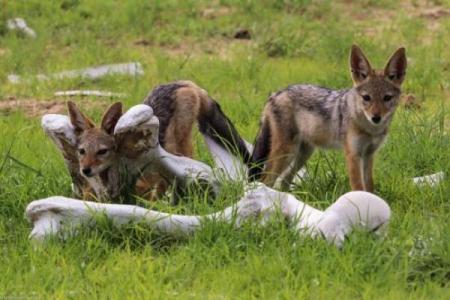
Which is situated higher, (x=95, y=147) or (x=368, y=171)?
(x=95, y=147)

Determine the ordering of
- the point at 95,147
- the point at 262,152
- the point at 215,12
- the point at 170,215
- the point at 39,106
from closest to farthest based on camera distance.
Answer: the point at 170,215
the point at 95,147
the point at 262,152
the point at 39,106
the point at 215,12

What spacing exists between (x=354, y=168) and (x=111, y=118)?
1.75 metres

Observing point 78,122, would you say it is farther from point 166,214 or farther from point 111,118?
point 166,214

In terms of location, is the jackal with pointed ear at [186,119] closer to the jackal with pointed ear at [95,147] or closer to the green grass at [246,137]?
the green grass at [246,137]

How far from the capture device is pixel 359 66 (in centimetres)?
774

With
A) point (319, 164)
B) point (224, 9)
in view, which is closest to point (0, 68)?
point (224, 9)

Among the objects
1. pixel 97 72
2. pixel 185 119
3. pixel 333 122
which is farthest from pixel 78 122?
pixel 97 72

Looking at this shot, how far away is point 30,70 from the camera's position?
12.5 metres

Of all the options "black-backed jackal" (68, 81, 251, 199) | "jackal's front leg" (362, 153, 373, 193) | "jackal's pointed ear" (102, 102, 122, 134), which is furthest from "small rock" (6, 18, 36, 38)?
"jackal's front leg" (362, 153, 373, 193)

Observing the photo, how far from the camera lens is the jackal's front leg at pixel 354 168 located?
7.52m

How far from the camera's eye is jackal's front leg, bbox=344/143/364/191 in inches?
296

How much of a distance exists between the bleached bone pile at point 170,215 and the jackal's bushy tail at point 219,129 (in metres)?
0.94

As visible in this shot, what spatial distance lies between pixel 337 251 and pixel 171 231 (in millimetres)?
1060

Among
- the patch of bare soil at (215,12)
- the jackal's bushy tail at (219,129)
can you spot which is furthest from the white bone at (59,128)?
the patch of bare soil at (215,12)
